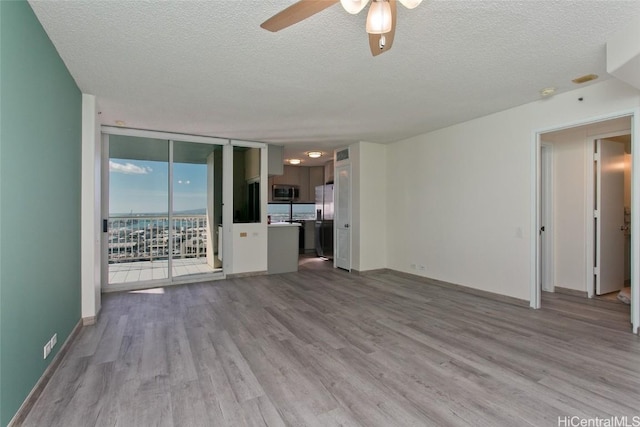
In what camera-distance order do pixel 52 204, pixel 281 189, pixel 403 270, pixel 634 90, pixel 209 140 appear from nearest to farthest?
pixel 52 204 → pixel 634 90 → pixel 209 140 → pixel 403 270 → pixel 281 189

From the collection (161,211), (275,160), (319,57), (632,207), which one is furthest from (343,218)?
(632,207)

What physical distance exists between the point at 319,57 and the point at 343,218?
13.8ft

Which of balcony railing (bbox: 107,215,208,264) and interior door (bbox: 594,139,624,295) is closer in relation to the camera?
interior door (bbox: 594,139,624,295)

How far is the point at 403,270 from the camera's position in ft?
19.3

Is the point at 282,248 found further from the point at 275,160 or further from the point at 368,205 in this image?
the point at 368,205

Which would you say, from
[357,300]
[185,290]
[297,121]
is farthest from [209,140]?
[357,300]

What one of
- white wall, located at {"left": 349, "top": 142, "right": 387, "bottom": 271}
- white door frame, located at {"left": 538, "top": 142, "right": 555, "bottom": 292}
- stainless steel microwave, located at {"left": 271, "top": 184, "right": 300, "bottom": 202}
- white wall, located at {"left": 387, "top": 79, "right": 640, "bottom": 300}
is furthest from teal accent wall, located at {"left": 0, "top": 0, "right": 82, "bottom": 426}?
stainless steel microwave, located at {"left": 271, "top": 184, "right": 300, "bottom": 202}

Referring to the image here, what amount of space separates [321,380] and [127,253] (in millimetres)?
5140

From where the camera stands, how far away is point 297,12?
166cm

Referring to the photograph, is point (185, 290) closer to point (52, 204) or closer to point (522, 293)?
point (52, 204)

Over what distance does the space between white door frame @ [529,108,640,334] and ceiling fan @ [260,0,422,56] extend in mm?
2997

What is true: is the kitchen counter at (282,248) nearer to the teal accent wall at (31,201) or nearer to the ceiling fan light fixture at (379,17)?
the teal accent wall at (31,201)

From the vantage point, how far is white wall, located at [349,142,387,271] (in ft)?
19.8

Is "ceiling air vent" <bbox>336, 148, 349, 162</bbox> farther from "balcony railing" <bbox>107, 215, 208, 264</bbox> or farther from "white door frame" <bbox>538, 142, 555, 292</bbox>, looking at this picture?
Result: "white door frame" <bbox>538, 142, 555, 292</bbox>
